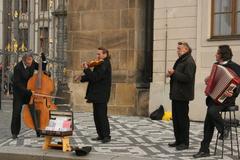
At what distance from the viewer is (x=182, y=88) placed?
8477 millimetres

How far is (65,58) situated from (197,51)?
4699mm

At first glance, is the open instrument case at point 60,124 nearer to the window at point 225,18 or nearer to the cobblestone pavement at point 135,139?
the cobblestone pavement at point 135,139

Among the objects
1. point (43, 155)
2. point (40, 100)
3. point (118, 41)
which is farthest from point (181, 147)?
point (118, 41)

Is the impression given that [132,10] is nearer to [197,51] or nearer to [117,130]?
[197,51]

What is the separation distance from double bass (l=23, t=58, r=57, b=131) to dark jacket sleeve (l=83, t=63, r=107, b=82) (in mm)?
704

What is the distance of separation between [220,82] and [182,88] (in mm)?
944

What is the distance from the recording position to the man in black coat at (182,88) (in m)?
8.39

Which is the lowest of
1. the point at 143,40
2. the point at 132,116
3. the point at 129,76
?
the point at 132,116

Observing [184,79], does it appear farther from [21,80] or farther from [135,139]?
[21,80]

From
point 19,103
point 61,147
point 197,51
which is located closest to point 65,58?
point 197,51

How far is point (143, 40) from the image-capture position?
13938 millimetres

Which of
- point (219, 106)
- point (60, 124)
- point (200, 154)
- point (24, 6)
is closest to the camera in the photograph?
point (219, 106)

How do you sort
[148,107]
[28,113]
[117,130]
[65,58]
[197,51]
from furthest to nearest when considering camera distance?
[65,58] → [148,107] → [197,51] → [117,130] → [28,113]

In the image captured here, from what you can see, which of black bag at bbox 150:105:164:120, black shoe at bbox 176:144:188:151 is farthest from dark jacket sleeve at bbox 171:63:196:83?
black bag at bbox 150:105:164:120
